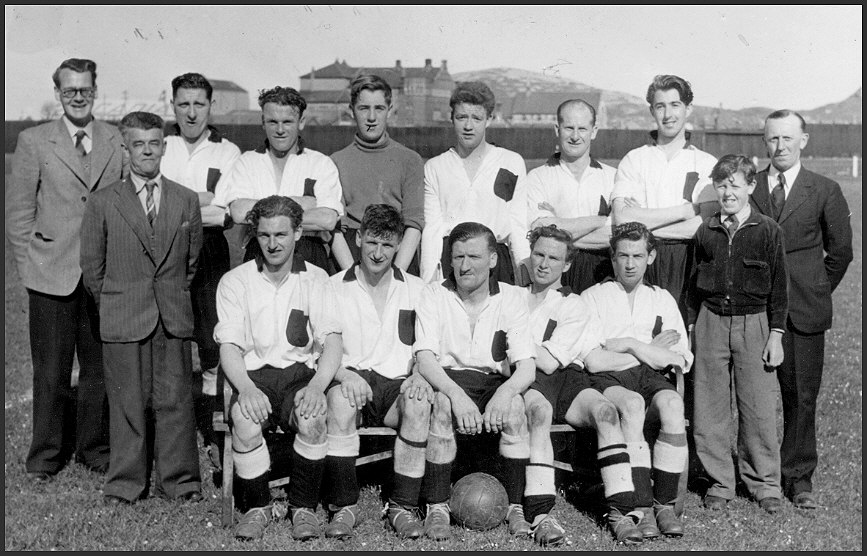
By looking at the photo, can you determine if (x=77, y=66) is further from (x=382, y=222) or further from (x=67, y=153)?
(x=382, y=222)

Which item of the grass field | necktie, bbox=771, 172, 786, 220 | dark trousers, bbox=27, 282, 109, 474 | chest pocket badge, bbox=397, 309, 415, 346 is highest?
necktie, bbox=771, 172, 786, 220

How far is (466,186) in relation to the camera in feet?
18.6

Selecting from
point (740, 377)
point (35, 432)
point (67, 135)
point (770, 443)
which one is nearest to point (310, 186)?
point (67, 135)

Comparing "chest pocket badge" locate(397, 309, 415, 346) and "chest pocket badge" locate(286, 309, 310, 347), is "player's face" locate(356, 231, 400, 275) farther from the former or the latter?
"chest pocket badge" locate(286, 309, 310, 347)

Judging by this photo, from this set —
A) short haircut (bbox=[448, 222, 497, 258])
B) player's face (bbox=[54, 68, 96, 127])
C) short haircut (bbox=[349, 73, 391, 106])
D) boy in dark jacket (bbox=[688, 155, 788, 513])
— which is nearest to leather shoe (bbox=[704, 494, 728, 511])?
boy in dark jacket (bbox=[688, 155, 788, 513])

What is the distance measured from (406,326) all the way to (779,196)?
2.56 m

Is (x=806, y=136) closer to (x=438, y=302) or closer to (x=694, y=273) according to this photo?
(x=694, y=273)

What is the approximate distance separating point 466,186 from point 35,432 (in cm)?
341

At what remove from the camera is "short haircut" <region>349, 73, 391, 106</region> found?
18.7 feet

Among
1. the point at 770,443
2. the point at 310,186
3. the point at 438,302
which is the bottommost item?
the point at 770,443

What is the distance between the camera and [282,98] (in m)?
5.57

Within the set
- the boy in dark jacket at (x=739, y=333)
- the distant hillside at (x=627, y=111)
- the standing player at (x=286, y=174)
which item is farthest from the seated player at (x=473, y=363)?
the distant hillside at (x=627, y=111)

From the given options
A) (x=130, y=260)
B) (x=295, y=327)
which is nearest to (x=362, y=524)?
(x=295, y=327)

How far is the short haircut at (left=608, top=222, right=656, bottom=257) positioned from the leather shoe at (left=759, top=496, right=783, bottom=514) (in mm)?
1724
